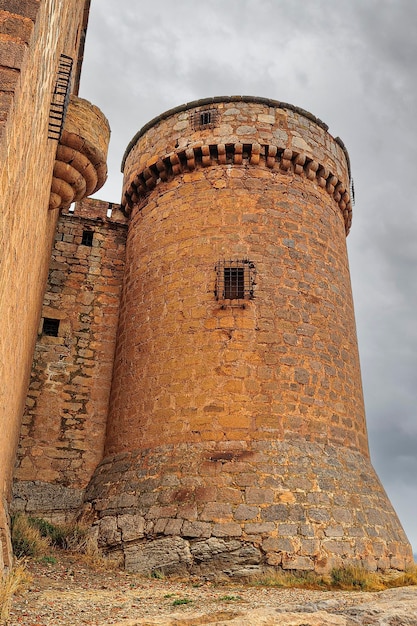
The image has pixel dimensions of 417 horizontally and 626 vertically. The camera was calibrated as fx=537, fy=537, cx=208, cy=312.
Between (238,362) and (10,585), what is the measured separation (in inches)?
171

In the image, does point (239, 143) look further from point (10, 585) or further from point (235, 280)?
point (10, 585)

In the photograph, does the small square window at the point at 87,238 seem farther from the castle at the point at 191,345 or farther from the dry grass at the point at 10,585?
the dry grass at the point at 10,585

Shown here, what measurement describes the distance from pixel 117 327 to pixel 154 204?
2.44 metres

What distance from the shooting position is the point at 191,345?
27.3ft

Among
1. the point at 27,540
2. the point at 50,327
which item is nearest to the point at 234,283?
the point at 50,327

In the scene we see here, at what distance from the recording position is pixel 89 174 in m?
7.30

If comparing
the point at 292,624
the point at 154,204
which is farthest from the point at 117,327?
the point at 292,624

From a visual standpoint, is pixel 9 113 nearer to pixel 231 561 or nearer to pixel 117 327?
pixel 231 561

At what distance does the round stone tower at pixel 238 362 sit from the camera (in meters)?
6.95

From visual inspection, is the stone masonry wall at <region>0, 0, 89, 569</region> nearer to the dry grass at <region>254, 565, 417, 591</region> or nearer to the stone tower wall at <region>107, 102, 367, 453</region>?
the dry grass at <region>254, 565, 417, 591</region>

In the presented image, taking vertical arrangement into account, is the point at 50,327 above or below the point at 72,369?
above

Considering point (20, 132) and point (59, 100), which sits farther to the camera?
point (59, 100)

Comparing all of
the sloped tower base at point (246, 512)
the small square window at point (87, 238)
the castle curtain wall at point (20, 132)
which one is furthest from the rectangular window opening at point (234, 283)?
the castle curtain wall at point (20, 132)

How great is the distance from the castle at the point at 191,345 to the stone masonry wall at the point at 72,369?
0.10 ft
